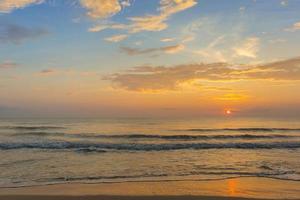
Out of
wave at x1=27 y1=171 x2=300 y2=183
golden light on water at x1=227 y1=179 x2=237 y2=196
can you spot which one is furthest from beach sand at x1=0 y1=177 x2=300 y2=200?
wave at x1=27 y1=171 x2=300 y2=183

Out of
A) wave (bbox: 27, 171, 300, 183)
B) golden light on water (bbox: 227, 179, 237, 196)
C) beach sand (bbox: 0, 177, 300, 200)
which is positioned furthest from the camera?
wave (bbox: 27, 171, 300, 183)

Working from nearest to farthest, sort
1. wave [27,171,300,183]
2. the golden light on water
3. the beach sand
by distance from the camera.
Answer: the beach sand, the golden light on water, wave [27,171,300,183]

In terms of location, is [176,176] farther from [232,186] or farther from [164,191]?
[164,191]

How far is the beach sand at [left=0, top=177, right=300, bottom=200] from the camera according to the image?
862 cm

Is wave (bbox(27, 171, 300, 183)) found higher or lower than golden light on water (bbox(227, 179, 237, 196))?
higher

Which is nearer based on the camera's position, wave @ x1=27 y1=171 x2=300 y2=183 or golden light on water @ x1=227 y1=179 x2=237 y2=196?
golden light on water @ x1=227 y1=179 x2=237 y2=196

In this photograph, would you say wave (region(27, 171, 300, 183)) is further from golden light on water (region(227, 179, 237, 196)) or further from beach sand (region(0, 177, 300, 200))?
beach sand (region(0, 177, 300, 200))

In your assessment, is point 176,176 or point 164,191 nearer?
point 164,191

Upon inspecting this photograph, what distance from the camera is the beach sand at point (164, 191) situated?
862 cm

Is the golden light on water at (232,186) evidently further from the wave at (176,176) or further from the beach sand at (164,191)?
the wave at (176,176)

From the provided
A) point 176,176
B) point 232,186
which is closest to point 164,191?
point 232,186

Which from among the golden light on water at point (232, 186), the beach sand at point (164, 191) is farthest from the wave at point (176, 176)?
the beach sand at point (164, 191)

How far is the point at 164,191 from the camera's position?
9188 millimetres

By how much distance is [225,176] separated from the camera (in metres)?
11.7
